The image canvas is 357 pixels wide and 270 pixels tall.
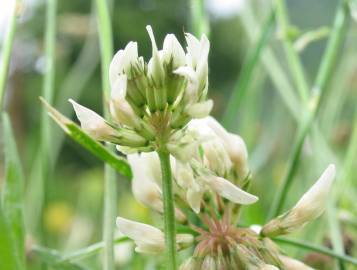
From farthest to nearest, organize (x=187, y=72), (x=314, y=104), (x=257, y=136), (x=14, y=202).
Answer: (x=257, y=136), (x=314, y=104), (x=14, y=202), (x=187, y=72)

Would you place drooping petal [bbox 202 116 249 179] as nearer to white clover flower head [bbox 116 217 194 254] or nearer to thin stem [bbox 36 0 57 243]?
white clover flower head [bbox 116 217 194 254]

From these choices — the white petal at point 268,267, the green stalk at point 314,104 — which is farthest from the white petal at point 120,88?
the green stalk at point 314,104

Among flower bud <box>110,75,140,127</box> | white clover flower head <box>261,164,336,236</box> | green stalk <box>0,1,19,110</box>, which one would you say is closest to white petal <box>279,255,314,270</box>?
white clover flower head <box>261,164,336,236</box>

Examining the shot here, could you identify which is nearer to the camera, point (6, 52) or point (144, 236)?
point (144, 236)

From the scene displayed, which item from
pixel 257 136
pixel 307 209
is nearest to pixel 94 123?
pixel 307 209

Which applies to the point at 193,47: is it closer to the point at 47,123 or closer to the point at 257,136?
the point at 47,123

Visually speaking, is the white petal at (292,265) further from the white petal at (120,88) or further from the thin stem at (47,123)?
the thin stem at (47,123)

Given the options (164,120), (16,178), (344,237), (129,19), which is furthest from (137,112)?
(129,19)
